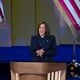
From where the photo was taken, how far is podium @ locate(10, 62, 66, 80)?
218cm

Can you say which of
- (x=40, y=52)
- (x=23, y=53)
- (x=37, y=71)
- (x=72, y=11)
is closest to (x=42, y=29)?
(x=40, y=52)

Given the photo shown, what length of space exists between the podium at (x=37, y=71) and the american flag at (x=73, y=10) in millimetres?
3369

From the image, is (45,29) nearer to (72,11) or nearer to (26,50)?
(72,11)

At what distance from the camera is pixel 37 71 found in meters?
2.18

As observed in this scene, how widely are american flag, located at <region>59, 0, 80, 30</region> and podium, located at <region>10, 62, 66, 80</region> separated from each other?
337cm

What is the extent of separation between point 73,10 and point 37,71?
3487mm

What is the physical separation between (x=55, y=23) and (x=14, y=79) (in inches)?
241

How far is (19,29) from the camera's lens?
27.1 feet

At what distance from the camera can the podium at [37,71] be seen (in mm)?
2178

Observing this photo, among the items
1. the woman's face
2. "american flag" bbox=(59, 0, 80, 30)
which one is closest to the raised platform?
"american flag" bbox=(59, 0, 80, 30)

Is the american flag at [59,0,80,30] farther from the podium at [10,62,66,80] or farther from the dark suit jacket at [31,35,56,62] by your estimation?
the podium at [10,62,66,80]

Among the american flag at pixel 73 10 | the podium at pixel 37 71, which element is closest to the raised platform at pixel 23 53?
the american flag at pixel 73 10

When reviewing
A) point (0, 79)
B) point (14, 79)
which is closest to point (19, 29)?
point (0, 79)

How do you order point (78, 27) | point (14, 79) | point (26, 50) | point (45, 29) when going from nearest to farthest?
point (14, 79) < point (45, 29) < point (78, 27) < point (26, 50)
